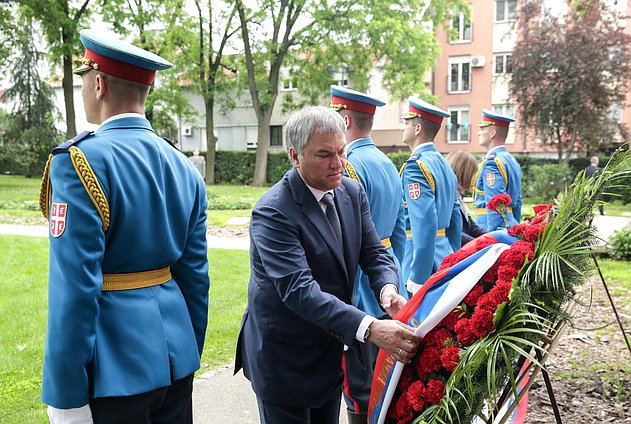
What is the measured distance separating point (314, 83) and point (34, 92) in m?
18.7

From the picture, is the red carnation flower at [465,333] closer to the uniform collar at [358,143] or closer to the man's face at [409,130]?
the uniform collar at [358,143]

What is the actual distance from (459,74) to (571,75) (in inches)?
554

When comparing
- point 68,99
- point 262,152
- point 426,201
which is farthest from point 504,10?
point 426,201

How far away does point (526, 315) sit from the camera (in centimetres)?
221

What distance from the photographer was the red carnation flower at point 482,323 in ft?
7.39

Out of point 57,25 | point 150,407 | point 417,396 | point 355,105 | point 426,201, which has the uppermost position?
point 57,25

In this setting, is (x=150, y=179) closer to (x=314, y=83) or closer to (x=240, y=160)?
(x=314, y=83)

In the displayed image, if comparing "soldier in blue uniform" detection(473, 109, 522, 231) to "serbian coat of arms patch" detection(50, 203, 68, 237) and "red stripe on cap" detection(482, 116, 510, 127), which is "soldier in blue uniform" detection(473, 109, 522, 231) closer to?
"red stripe on cap" detection(482, 116, 510, 127)

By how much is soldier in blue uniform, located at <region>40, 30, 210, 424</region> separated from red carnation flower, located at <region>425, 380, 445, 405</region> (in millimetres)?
1025

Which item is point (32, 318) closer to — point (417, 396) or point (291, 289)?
point (291, 289)

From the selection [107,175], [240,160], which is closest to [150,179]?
[107,175]

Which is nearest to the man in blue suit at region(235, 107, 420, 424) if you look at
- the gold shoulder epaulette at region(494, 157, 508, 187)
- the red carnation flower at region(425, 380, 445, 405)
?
the red carnation flower at region(425, 380, 445, 405)

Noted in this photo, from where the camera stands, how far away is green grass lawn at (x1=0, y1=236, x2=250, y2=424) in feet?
15.2

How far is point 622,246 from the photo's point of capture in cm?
Result: 1147
